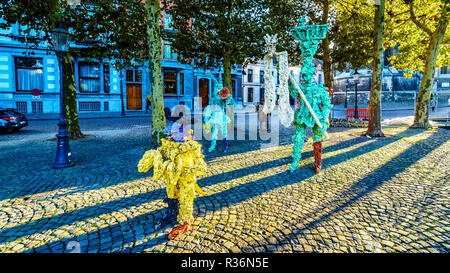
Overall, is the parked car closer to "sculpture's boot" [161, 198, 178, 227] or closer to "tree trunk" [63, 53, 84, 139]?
"tree trunk" [63, 53, 84, 139]

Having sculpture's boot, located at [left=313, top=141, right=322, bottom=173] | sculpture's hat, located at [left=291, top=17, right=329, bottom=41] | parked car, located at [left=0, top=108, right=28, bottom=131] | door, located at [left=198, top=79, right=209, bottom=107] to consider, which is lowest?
sculpture's boot, located at [left=313, top=141, right=322, bottom=173]

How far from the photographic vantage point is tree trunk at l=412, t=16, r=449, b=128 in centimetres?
1241

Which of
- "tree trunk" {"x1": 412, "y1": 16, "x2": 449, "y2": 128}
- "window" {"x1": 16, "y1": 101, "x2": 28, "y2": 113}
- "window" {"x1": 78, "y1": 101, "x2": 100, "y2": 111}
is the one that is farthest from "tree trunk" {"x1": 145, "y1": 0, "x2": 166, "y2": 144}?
"window" {"x1": 16, "y1": 101, "x2": 28, "y2": 113}

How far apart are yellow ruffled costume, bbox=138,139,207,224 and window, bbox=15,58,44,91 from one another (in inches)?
995

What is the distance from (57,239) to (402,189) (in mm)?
5907

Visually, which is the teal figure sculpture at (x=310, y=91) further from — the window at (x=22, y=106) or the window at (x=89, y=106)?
the window at (x=22, y=106)

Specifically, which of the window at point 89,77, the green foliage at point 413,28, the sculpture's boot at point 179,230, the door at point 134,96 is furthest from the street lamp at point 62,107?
the door at point 134,96

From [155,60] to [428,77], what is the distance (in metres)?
14.2

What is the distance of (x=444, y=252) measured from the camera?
2.79m

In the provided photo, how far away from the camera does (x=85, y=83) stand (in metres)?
24.2

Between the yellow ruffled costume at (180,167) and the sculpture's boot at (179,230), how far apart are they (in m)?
0.07

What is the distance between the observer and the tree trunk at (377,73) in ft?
33.4

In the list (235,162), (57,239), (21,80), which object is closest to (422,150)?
(235,162)

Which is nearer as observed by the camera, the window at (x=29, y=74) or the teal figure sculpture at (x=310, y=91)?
the teal figure sculpture at (x=310, y=91)
